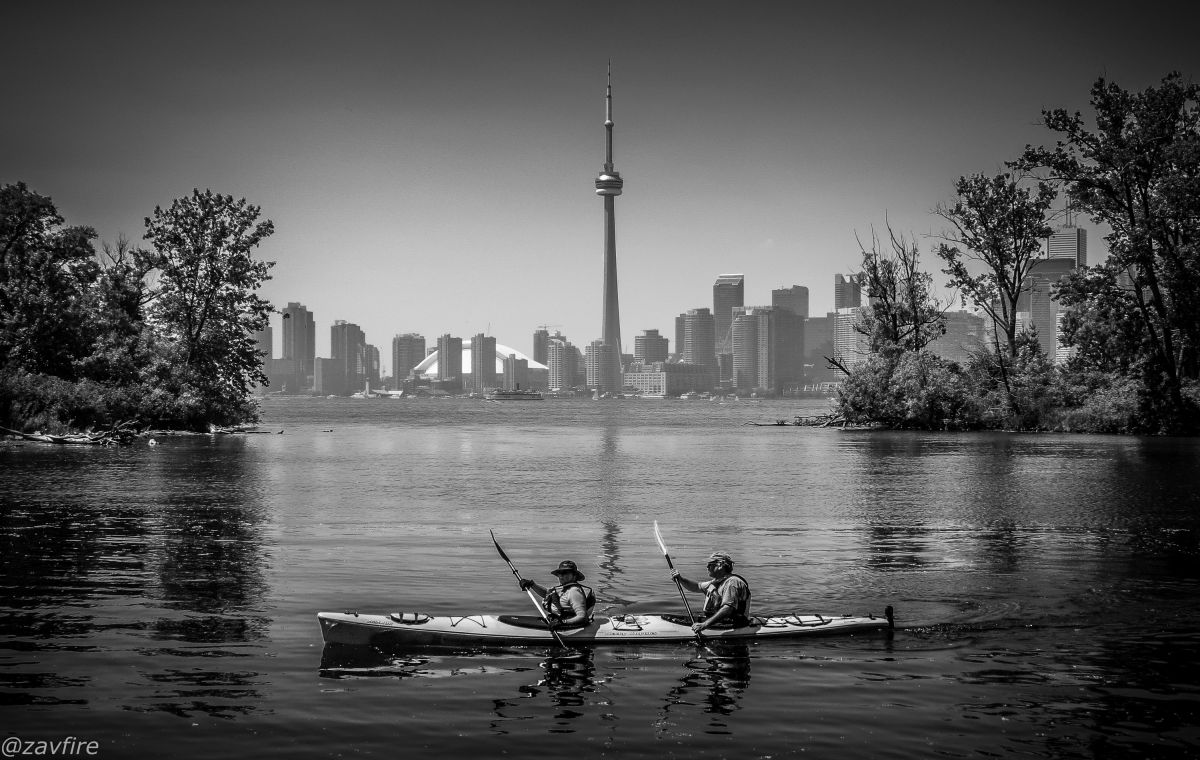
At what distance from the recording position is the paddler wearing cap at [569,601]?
48.4 ft

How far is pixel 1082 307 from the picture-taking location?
73812 millimetres

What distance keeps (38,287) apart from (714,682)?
59.5m

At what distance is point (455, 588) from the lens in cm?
1903

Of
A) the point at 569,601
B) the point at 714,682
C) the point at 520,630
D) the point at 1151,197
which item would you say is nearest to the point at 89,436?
the point at 520,630

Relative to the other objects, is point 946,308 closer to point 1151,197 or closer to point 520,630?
point 1151,197

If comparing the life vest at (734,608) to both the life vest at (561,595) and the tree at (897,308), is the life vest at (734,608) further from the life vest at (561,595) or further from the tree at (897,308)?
the tree at (897,308)

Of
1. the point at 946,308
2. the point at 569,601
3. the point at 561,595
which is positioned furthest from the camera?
the point at 946,308

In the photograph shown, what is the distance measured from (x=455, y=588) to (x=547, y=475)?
26.6m

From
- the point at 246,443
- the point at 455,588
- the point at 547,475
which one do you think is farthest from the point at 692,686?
the point at 246,443

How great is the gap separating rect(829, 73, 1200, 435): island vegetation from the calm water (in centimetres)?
2640

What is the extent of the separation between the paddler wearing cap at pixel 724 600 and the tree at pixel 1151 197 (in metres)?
53.4

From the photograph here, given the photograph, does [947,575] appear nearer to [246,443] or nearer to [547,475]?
[547,475]

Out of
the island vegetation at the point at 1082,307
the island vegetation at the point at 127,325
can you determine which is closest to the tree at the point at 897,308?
the island vegetation at the point at 1082,307

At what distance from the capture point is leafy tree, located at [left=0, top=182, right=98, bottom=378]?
5866 cm
